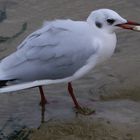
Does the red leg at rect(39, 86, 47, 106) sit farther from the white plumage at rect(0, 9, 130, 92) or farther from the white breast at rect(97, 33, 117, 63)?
the white breast at rect(97, 33, 117, 63)

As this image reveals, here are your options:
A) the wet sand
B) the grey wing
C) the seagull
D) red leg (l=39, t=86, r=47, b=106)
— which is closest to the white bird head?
the seagull

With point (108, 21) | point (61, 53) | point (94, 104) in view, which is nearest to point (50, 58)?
point (61, 53)

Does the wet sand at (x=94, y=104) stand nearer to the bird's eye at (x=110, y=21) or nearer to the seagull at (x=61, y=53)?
the seagull at (x=61, y=53)

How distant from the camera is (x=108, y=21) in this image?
4.60 m

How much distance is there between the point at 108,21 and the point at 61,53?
48 cm

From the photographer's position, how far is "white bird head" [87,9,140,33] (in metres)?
4.58

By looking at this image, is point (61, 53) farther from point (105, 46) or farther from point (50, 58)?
point (105, 46)

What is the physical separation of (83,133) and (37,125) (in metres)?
0.45

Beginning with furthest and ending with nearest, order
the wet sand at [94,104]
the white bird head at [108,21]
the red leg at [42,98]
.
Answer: the red leg at [42,98] < the white bird head at [108,21] < the wet sand at [94,104]

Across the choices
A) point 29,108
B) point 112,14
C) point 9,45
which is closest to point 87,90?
point 29,108

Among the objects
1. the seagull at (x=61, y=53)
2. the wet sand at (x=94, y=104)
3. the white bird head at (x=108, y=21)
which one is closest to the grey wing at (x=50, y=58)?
the seagull at (x=61, y=53)

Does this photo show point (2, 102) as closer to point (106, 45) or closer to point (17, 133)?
point (17, 133)

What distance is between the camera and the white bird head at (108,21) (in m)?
4.58

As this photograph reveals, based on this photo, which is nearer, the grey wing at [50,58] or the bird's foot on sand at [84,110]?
the grey wing at [50,58]
